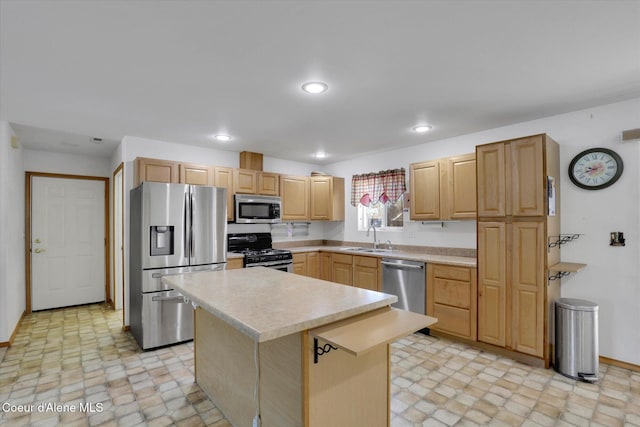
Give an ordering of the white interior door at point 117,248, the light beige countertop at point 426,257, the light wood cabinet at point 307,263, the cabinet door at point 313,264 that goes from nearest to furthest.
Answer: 1. the light beige countertop at point 426,257
2. the white interior door at point 117,248
3. the light wood cabinet at point 307,263
4. the cabinet door at point 313,264

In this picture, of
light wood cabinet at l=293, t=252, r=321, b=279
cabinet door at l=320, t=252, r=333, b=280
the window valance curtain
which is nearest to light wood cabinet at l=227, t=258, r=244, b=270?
light wood cabinet at l=293, t=252, r=321, b=279

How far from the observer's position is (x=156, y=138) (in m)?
4.02

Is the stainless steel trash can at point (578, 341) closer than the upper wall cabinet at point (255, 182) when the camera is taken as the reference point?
Yes

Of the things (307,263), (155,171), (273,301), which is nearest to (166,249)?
(155,171)

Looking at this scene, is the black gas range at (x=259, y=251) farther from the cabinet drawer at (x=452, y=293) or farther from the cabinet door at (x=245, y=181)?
the cabinet drawer at (x=452, y=293)

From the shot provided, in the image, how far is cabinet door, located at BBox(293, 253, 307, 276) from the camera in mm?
4741

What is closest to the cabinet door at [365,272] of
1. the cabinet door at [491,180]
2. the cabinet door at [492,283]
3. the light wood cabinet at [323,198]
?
the light wood cabinet at [323,198]

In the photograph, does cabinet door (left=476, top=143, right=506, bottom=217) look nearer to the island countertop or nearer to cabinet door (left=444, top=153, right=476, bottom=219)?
cabinet door (left=444, top=153, right=476, bottom=219)

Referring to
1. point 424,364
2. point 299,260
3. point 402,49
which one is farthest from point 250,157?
point 424,364

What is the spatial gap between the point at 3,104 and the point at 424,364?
450 centimetres

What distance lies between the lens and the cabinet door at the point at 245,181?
4.45 metres

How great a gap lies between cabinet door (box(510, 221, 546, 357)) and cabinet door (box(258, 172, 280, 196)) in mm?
3199

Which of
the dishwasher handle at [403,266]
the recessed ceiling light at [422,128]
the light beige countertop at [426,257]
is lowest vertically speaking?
the dishwasher handle at [403,266]

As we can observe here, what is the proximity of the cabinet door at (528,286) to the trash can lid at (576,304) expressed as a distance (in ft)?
0.57
